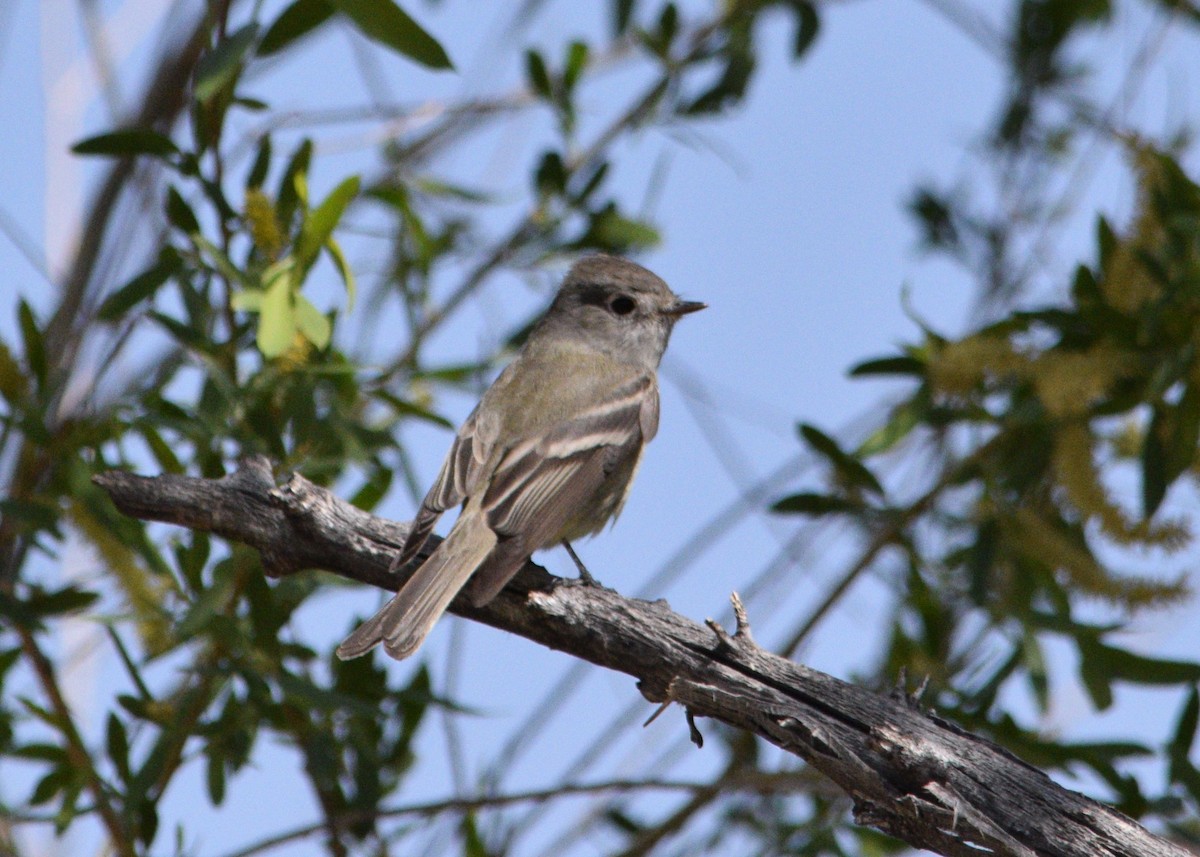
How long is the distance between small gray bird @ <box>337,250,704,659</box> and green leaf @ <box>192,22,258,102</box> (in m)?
1.31

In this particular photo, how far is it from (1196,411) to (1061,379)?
417 mm

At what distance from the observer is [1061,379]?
428cm

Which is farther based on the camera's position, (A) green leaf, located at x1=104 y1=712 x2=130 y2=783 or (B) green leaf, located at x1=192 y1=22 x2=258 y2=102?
(A) green leaf, located at x1=104 y1=712 x2=130 y2=783

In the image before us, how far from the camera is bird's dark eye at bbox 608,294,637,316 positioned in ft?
19.1

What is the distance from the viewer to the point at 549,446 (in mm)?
4781

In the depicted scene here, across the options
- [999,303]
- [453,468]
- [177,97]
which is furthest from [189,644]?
[999,303]

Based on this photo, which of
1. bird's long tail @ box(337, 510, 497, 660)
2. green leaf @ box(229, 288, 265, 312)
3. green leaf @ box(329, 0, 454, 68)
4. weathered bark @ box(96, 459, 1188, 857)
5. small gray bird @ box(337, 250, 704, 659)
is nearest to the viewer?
weathered bark @ box(96, 459, 1188, 857)

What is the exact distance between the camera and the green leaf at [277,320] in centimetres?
387

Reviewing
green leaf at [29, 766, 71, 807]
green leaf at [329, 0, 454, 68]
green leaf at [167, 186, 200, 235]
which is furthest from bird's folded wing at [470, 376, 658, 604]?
green leaf at [29, 766, 71, 807]

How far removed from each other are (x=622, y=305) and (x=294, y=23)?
2.07 metres

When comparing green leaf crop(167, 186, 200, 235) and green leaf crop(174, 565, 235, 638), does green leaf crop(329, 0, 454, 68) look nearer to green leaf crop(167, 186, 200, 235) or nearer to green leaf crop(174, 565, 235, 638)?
green leaf crop(167, 186, 200, 235)

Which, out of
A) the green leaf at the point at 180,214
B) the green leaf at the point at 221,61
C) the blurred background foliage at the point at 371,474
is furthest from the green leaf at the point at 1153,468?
the green leaf at the point at 180,214

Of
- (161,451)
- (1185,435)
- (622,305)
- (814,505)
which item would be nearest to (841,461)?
(814,505)

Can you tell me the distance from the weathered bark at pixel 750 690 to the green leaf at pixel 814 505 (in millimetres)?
1264
